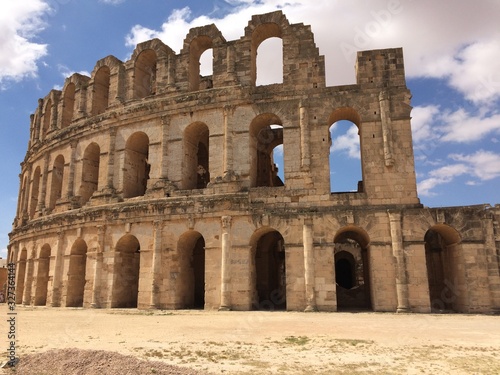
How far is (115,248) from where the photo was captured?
20094 millimetres

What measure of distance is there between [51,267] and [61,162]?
694 cm

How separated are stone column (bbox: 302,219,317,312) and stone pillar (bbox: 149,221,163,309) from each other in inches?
267

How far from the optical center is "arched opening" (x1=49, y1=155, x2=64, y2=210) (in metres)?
25.6

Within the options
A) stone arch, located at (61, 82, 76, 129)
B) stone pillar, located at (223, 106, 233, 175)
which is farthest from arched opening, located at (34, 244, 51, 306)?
stone pillar, located at (223, 106, 233, 175)

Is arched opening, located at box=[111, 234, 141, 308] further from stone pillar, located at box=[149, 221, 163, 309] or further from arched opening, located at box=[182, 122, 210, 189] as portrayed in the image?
arched opening, located at box=[182, 122, 210, 189]

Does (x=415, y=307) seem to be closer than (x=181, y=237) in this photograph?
Yes

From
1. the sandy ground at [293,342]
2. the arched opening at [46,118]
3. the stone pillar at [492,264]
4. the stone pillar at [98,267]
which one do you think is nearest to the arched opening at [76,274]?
the stone pillar at [98,267]

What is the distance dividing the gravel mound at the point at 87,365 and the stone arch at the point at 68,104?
22.1 meters

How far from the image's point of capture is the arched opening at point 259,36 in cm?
2053

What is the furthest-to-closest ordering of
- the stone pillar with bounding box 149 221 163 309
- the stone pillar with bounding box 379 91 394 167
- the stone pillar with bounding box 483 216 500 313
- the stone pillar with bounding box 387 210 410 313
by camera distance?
1. the stone pillar with bounding box 149 221 163 309
2. the stone pillar with bounding box 379 91 394 167
3. the stone pillar with bounding box 387 210 410 313
4. the stone pillar with bounding box 483 216 500 313

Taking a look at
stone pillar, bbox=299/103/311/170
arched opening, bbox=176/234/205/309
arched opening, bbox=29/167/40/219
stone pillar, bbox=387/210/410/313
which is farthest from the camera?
arched opening, bbox=29/167/40/219

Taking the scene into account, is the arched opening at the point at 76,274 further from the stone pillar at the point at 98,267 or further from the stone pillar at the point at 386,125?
the stone pillar at the point at 386,125

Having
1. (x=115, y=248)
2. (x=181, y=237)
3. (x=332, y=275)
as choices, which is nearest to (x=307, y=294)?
(x=332, y=275)

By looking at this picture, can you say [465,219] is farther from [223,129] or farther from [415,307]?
[223,129]
